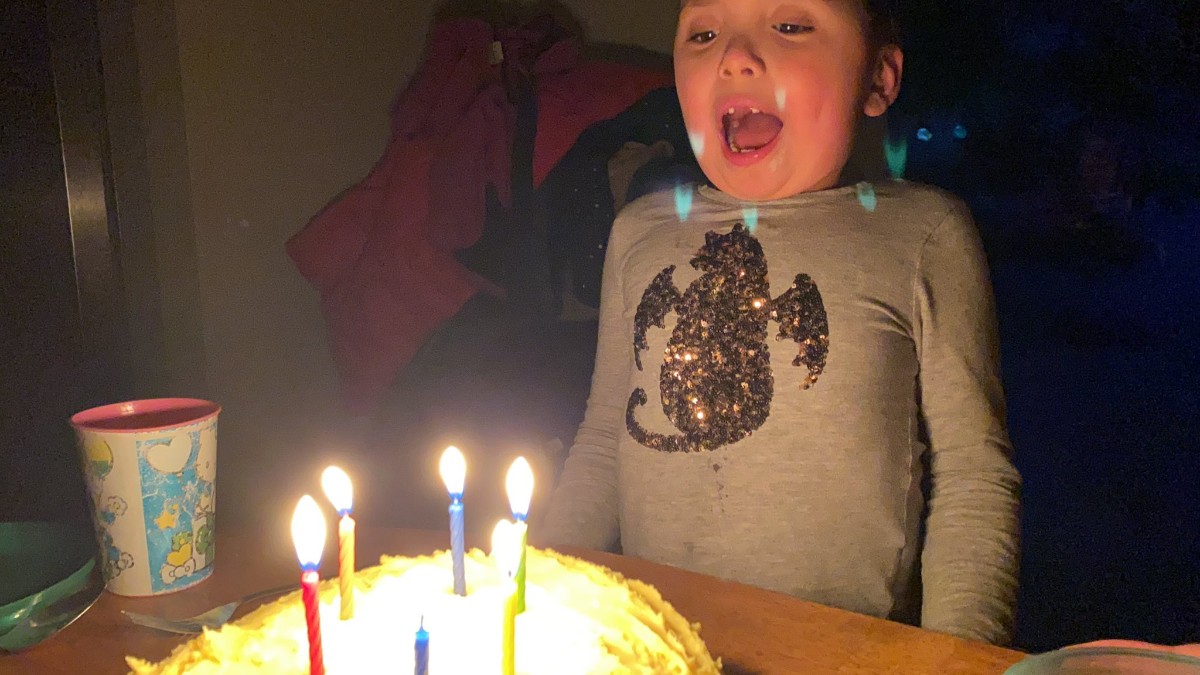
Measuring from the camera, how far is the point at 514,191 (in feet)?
6.42

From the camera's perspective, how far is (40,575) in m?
0.86

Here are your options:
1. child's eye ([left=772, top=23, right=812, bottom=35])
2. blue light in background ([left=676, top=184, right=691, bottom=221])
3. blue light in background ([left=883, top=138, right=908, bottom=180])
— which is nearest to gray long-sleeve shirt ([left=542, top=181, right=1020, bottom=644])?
blue light in background ([left=676, top=184, right=691, bottom=221])

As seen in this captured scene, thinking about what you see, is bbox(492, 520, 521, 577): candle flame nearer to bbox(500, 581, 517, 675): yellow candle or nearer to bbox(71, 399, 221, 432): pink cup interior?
bbox(500, 581, 517, 675): yellow candle

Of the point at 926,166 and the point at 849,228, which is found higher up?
the point at 926,166

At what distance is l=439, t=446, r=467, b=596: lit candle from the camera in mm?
671

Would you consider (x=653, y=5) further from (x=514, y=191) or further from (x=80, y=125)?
(x=80, y=125)

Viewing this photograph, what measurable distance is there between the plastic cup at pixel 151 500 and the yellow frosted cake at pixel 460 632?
216mm

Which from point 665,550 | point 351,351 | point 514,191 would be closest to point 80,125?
point 351,351

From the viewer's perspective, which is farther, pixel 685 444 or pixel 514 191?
pixel 514 191

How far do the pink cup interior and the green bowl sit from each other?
0.12m

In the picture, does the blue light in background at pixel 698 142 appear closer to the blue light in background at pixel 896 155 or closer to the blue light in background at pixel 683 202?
the blue light in background at pixel 683 202

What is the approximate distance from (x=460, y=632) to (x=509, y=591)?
0.08m

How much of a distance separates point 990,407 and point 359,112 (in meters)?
1.61

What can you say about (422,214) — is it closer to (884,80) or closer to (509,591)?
(884,80)
